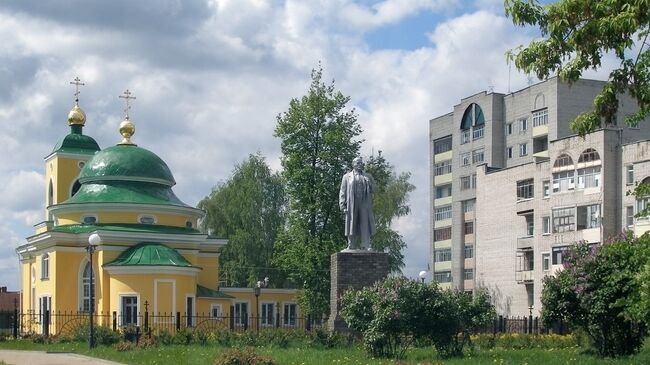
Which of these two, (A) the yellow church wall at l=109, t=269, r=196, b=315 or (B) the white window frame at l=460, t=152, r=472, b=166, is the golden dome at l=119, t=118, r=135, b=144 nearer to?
(A) the yellow church wall at l=109, t=269, r=196, b=315

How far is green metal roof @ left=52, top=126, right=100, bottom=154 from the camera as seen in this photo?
195ft

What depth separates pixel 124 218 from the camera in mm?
50031

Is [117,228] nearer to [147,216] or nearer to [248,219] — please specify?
[147,216]

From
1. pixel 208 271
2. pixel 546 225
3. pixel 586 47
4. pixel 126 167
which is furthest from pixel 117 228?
pixel 586 47

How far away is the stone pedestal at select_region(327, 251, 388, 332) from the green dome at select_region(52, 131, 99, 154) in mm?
37511

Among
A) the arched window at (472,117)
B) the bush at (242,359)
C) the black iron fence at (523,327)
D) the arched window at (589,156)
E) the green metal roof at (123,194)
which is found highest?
the arched window at (472,117)

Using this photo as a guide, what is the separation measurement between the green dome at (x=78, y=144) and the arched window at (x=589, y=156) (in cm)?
2894

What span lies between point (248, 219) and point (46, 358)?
41.4m

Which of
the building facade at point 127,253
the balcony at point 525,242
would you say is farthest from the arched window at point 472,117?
the building facade at point 127,253

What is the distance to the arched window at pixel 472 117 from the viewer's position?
70.2 m

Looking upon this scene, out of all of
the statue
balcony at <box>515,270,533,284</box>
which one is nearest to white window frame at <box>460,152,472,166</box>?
balcony at <box>515,270,533,284</box>

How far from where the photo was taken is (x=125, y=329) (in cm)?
2947

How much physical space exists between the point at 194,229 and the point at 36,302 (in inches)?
363

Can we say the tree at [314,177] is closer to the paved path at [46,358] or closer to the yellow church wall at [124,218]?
the yellow church wall at [124,218]
